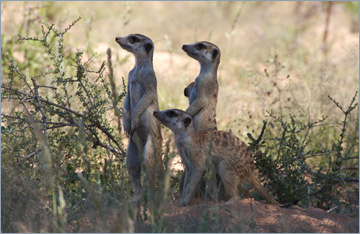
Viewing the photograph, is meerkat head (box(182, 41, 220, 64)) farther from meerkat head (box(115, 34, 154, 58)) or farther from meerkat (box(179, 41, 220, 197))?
meerkat head (box(115, 34, 154, 58))

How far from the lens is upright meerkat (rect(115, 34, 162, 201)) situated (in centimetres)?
421

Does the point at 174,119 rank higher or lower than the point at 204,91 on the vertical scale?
lower

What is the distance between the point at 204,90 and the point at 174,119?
60 cm

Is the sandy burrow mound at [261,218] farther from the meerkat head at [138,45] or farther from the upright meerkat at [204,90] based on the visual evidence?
the meerkat head at [138,45]

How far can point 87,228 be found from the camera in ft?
10.7

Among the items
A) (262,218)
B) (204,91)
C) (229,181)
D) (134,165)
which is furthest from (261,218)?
(204,91)

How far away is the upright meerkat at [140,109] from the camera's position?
4.21 metres

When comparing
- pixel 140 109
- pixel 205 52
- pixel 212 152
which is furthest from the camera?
pixel 205 52

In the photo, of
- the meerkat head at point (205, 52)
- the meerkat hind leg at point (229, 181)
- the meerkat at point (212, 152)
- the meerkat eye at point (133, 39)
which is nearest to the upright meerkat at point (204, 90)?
the meerkat head at point (205, 52)

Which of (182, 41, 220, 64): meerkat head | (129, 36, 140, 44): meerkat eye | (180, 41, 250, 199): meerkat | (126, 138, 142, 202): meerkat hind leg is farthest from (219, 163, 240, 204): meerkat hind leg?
(129, 36, 140, 44): meerkat eye

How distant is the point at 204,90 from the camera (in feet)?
14.9

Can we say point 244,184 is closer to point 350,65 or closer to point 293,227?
point 293,227

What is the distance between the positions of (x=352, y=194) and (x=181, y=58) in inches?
275

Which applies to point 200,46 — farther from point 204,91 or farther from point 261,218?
point 261,218
